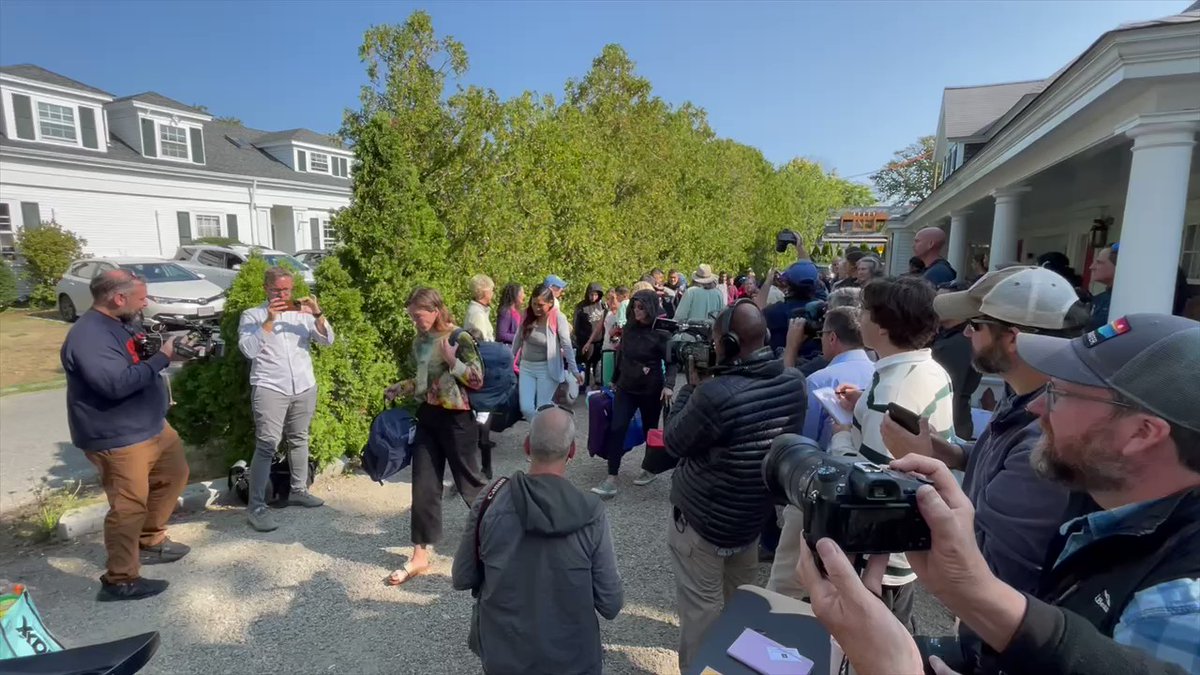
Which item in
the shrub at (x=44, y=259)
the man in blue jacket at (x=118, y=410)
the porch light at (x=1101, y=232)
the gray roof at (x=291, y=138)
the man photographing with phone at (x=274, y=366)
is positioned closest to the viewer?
the man in blue jacket at (x=118, y=410)

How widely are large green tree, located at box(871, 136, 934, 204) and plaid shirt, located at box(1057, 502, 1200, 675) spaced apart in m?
54.0

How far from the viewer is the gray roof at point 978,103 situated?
19891 millimetres

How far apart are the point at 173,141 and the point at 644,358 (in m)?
27.7

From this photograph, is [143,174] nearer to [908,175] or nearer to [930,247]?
[930,247]

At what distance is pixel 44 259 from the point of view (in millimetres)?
17312

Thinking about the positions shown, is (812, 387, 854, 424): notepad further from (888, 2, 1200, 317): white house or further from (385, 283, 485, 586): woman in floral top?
(888, 2, 1200, 317): white house

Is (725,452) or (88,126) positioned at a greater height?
(88,126)

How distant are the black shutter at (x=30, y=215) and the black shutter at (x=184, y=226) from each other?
4339mm

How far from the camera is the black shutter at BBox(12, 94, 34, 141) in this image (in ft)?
65.9

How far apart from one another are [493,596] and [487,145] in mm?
6558

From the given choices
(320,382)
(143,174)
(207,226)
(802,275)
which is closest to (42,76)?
(143,174)

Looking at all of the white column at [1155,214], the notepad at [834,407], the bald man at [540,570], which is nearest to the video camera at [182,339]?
the bald man at [540,570]

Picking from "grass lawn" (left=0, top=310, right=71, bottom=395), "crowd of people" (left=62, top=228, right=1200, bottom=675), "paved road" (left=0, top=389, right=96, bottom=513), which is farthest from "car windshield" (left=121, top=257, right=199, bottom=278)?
"crowd of people" (left=62, top=228, right=1200, bottom=675)

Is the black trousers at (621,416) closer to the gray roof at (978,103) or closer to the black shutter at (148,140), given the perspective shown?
the gray roof at (978,103)
